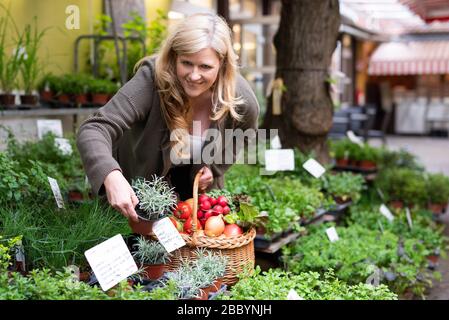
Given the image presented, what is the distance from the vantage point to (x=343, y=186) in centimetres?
455

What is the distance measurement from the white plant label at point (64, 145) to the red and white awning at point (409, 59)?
14093mm

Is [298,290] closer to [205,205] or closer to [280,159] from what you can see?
[205,205]

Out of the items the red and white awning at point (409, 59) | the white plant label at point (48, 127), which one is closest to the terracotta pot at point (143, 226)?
the white plant label at point (48, 127)

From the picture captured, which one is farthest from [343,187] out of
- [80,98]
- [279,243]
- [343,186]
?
[80,98]

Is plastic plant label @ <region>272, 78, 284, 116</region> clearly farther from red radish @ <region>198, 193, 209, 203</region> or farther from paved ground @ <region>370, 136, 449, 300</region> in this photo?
red radish @ <region>198, 193, 209, 203</region>

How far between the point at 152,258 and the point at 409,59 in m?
16.0

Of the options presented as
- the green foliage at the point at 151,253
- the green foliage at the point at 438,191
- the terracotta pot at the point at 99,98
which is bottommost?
the green foliage at the point at 438,191

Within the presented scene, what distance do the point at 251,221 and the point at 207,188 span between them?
18.6 inches

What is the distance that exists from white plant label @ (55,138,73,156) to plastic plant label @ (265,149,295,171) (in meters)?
1.23

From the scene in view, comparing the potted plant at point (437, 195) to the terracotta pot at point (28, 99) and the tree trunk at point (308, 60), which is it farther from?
the terracotta pot at point (28, 99)

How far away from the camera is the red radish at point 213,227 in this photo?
2102mm

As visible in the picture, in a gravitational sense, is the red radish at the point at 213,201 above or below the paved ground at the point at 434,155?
above

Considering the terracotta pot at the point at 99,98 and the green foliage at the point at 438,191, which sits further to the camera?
the green foliage at the point at 438,191
